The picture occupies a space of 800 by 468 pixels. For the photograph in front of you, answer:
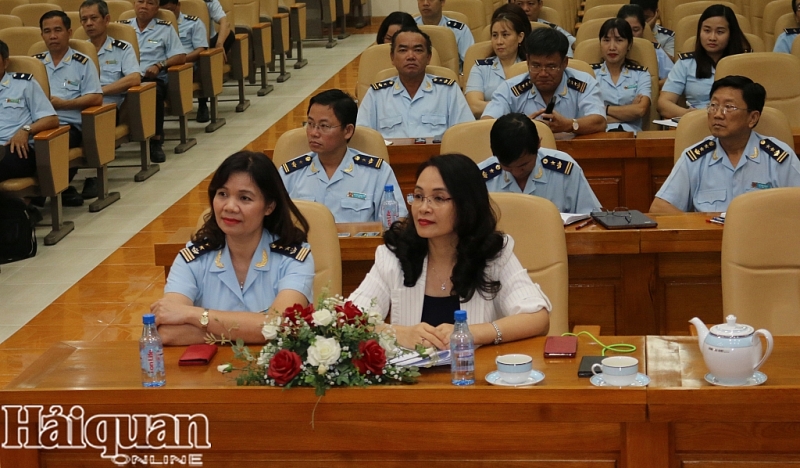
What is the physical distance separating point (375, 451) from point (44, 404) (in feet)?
2.57

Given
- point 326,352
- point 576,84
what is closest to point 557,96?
point 576,84

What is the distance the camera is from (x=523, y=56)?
6.50 metres

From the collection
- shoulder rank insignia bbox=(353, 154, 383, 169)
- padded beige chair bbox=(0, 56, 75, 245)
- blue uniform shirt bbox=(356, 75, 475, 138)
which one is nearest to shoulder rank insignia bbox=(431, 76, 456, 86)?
blue uniform shirt bbox=(356, 75, 475, 138)

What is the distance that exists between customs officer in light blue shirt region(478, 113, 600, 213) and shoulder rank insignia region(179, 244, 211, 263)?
4.21ft

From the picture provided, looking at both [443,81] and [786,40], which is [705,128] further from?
[786,40]

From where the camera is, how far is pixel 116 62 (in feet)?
25.1

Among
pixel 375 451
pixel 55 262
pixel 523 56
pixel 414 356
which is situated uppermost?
pixel 523 56

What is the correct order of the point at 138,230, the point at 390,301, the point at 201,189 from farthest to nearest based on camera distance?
the point at 201,189
the point at 138,230
the point at 390,301

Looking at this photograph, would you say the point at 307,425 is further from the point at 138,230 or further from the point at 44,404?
the point at 138,230

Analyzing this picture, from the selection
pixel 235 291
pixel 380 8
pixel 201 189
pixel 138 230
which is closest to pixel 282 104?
pixel 201 189

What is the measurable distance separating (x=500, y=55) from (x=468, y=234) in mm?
3656

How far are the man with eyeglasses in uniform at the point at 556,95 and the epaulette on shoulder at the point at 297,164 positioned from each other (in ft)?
4.03

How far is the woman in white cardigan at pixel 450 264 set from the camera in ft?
9.59

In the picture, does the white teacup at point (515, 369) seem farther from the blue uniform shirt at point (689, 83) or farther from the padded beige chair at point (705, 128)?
the blue uniform shirt at point (689, 83)
